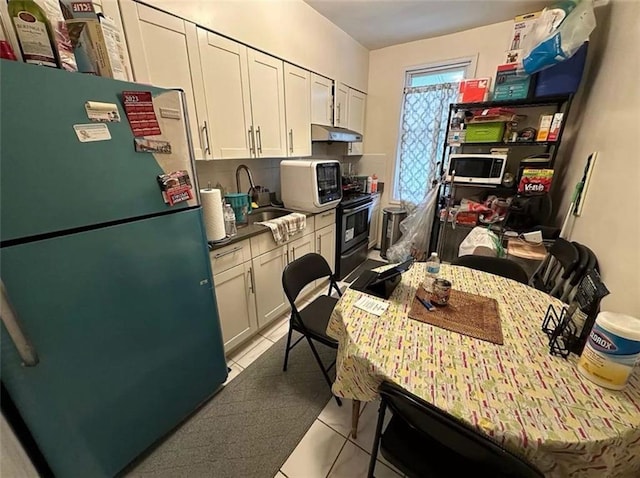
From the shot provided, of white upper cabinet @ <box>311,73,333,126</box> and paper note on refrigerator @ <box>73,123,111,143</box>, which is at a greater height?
white upper cabinet @ <box>311,73,333,126</box>

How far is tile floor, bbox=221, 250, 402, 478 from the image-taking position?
122 cm

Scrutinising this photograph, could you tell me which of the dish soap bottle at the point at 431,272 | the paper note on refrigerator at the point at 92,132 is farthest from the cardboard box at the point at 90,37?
the dish soap bottle at the point at 431,272

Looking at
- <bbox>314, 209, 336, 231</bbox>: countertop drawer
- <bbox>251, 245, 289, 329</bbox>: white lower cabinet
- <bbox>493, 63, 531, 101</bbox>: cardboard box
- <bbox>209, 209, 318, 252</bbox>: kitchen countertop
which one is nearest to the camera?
<bbox>209, 209, 318, 252</bbox>: kitchen countertop

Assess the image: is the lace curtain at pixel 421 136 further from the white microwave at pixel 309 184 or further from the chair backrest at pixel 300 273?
the chair backrest at pixel 300 273

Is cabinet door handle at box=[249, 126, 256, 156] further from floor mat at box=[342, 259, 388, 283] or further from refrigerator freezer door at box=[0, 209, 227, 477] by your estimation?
floor mat at box=[342, 259, 388, 283]

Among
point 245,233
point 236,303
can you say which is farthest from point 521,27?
point 236,303

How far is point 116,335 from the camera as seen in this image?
3.50 ft

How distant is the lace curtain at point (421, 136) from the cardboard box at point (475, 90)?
13.6 inches

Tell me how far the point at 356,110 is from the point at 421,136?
921mm

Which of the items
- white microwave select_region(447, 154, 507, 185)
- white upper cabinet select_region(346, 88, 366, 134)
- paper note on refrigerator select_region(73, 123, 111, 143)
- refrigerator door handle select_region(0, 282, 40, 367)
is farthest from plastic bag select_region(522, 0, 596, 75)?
refrigerator door handle select_region(0, 282, 40, 367)

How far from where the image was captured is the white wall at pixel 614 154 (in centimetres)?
117

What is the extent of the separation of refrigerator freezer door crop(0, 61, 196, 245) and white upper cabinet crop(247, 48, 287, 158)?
103 cm

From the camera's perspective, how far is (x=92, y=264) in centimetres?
96

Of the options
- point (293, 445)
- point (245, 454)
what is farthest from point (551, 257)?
point (245, 454)
